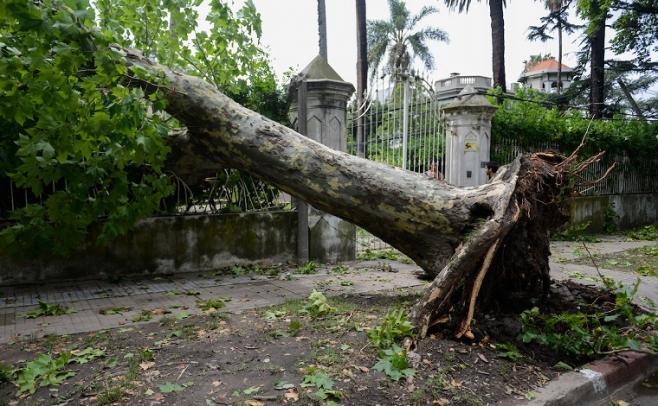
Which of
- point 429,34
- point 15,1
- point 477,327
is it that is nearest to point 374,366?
point 477,327

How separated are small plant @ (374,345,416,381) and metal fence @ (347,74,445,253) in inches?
214

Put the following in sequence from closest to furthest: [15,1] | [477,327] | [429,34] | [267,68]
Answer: [15,1]
[477,327]
[267,68]
[429,34]

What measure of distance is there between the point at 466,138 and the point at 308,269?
448cm

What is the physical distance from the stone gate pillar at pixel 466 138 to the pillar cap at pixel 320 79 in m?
2.76

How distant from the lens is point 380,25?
40062mm

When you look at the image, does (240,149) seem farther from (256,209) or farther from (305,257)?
(305,257)

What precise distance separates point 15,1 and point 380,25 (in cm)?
4020

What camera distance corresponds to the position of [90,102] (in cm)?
423

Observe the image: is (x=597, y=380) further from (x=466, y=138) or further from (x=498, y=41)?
(x=498, y=41)

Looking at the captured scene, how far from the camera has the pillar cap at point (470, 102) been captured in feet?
30.0

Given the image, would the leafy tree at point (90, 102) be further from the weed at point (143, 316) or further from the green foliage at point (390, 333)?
the green foliage at point (390, 333)

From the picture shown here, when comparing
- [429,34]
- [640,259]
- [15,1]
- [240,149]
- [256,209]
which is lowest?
[640,259]

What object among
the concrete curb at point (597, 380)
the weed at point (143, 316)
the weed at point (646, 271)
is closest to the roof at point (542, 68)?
the weed at point (646, 271)

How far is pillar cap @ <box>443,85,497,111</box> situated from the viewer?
30.0 feet
